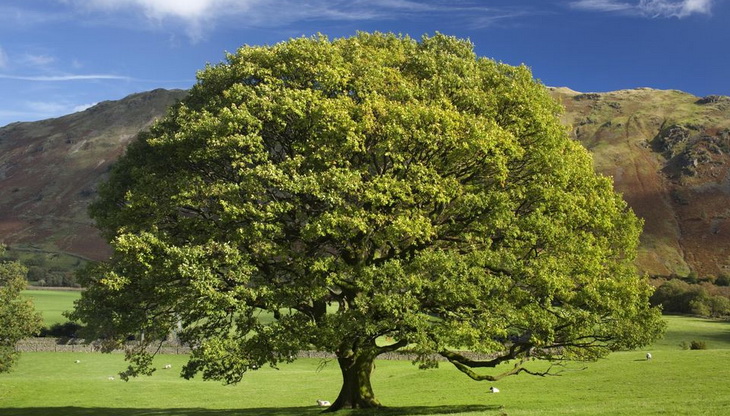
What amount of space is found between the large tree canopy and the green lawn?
99.6 meters

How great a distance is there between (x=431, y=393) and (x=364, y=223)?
86.2ft

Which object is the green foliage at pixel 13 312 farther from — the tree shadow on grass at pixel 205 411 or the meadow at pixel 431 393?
the tree shadow on grass at pixel 205 411

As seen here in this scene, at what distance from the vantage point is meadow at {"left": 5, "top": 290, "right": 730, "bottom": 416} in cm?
3103

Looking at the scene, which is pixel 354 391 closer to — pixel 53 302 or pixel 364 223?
pixel 364 223

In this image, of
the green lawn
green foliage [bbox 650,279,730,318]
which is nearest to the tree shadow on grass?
the green lawn

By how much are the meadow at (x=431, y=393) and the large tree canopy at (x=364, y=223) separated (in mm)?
4985

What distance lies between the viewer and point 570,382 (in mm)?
45500

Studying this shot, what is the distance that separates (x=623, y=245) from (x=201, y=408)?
31955mm

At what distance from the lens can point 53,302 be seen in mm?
151125

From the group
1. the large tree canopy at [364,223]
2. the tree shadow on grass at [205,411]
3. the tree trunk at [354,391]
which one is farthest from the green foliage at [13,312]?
the tree trunk at [354,391]

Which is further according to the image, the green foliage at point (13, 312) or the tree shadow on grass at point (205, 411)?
the green foliage at point (13, 312)

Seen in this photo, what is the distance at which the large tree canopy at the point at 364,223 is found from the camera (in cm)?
2384

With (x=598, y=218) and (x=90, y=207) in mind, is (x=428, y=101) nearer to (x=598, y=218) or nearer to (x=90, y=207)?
(x=598, y=218)

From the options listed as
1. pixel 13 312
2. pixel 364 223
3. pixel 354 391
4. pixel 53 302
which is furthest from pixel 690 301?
pixel 53 302
